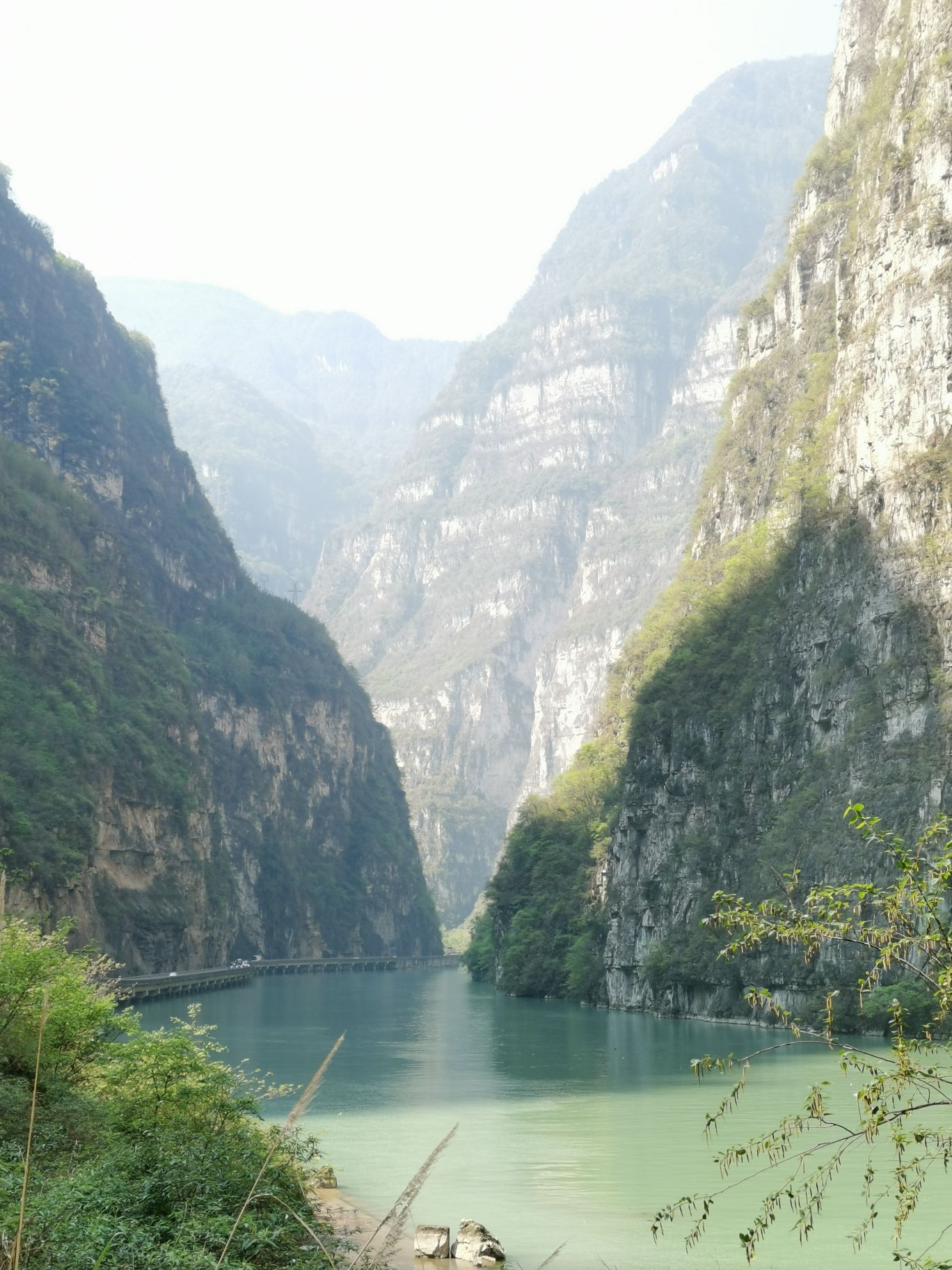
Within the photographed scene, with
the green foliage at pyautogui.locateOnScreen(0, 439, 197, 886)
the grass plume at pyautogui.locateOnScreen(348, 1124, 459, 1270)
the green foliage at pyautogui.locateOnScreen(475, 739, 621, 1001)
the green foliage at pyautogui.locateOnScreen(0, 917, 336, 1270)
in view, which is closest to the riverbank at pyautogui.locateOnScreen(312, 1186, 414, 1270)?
the green foliage at pyautogui.locateOnScreen(0, 917, 336, 1270)

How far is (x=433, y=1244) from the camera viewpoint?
2288cm

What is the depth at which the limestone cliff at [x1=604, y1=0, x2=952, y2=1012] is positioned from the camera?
2827 inches

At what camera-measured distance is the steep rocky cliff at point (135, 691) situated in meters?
90.2

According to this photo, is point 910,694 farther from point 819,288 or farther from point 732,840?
point 819,288

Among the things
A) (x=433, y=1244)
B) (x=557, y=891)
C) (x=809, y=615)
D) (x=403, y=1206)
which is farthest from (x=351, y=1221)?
(x=557, y=891)

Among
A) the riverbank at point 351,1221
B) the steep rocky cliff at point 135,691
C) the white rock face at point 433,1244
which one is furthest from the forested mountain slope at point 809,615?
the white rock face at point 433,1244

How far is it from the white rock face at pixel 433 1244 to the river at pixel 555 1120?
119cm

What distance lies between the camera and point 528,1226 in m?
25.8

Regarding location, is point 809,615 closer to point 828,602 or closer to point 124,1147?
point 828,602

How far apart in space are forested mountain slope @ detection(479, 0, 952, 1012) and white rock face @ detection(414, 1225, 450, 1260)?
4461 cm

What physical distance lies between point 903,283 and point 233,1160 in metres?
71.6

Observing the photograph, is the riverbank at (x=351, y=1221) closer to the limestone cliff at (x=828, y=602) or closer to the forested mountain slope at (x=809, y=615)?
the forested mountain slope at (x=809, y=615)

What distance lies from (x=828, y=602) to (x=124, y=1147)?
6611 cm

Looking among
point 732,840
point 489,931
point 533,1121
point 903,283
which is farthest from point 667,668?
Answer: point 533,1121
